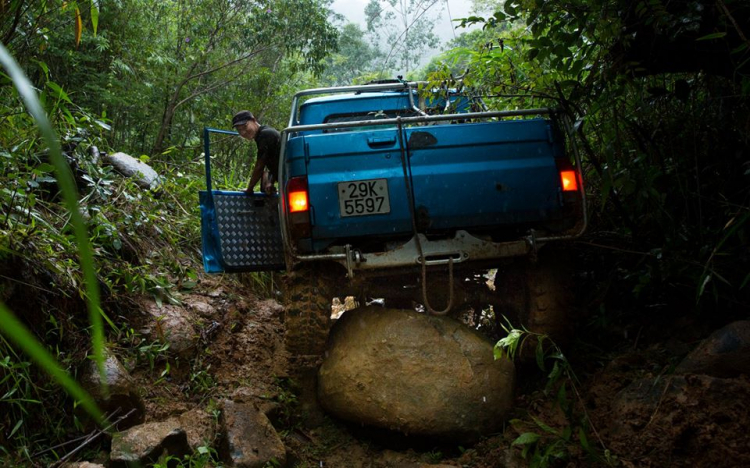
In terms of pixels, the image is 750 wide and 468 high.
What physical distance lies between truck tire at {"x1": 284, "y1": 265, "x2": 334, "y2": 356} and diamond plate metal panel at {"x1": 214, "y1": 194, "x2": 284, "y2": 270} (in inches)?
20.2

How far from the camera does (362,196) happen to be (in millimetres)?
3758

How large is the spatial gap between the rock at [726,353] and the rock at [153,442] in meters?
2.50

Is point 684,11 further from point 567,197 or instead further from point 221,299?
point 221,299

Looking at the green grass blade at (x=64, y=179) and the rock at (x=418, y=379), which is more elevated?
the green grass blade at (x=64, y=179)

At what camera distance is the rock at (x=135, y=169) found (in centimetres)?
596

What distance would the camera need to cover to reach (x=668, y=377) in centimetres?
314

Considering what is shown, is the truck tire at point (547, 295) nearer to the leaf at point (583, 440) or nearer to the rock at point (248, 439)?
the leaf at point (583, 440)

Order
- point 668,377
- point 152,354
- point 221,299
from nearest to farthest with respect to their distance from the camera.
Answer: point 668,377 → point 152,354 → point 221,299

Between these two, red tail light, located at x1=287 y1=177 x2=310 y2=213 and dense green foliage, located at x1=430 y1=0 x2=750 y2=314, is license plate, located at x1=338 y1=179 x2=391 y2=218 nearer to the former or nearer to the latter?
red tail light, located at x1=287 y1=177 x2=310 y2=213

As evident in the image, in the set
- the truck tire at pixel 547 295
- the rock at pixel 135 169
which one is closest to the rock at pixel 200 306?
the rock at pixel 135 169

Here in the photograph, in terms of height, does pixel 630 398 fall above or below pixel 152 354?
below

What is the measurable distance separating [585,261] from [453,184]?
1.54 metres

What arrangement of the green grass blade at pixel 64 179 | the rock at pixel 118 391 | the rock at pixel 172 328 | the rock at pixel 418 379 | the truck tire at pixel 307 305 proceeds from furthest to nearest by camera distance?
the rock at pixel 172 328
the truck tire at pixel 307 305
the rock at pixel 418 379
the rock at pixel 118 391
the green grass blade at pixel 64 179

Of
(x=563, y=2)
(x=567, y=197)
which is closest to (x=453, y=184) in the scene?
(x=567, y=197)
